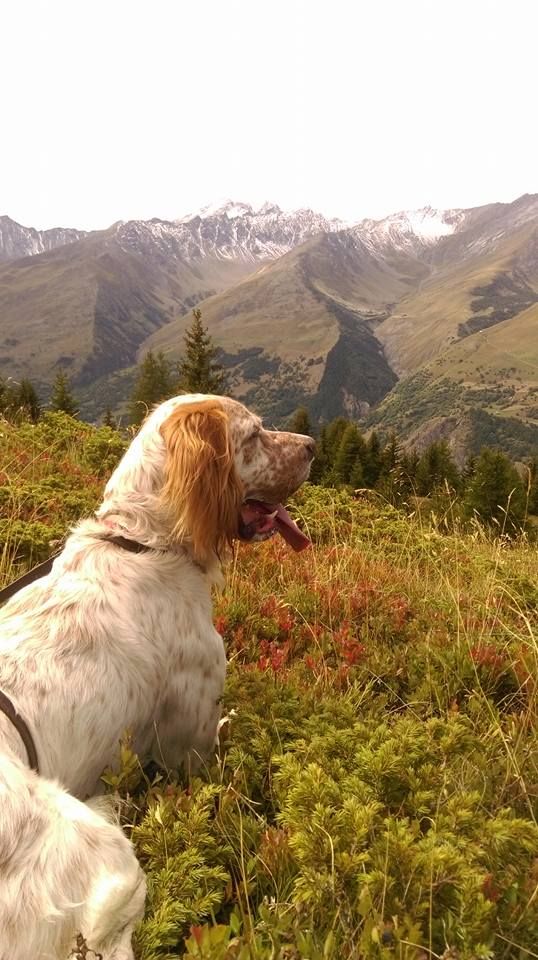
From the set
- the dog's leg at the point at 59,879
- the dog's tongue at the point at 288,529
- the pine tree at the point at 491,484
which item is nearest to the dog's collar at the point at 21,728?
the dog's leg at the point at 59,879

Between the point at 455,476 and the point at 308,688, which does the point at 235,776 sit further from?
the point at 455,476

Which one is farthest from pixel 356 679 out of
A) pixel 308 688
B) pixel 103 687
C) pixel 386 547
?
pixel 386 547

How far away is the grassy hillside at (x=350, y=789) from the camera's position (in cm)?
183

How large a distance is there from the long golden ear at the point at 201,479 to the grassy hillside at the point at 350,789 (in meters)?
0.96

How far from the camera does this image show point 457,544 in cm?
681

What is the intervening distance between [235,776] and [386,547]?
4.49 meters

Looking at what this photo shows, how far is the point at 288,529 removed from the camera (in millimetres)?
3926

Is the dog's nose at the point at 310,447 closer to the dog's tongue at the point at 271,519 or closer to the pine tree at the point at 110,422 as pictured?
the dog's tongue at the point at 271,519

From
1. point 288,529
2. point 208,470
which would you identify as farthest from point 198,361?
point 208,470

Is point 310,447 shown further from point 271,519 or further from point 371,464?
point 371,464

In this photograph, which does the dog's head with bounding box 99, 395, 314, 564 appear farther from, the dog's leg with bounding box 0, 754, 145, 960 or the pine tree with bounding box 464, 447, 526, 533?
the pine tree with bounding box 464, 447, 526, 533

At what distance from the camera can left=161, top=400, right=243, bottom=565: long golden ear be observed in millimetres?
3010

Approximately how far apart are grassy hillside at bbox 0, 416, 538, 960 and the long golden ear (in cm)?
96

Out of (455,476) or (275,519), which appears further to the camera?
(455,476)
